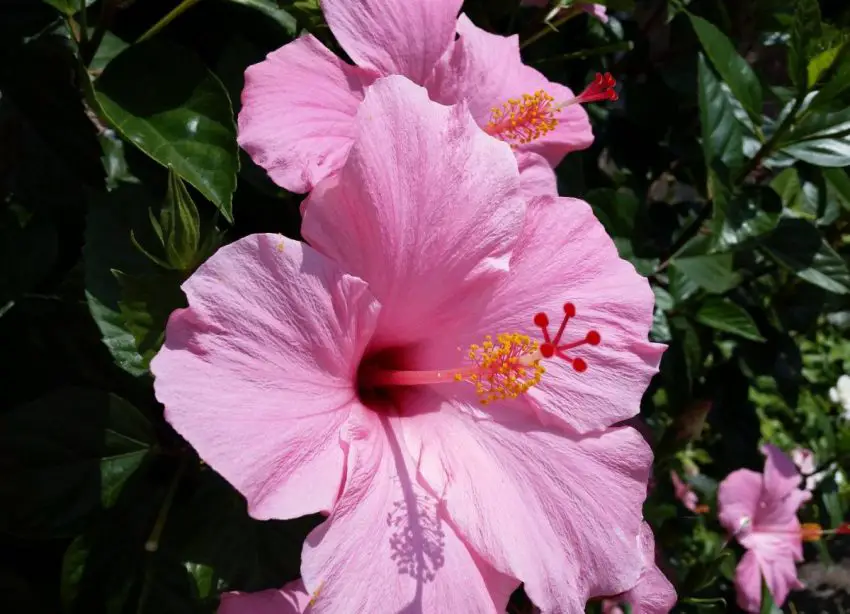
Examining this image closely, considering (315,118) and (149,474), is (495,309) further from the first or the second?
(149,474)

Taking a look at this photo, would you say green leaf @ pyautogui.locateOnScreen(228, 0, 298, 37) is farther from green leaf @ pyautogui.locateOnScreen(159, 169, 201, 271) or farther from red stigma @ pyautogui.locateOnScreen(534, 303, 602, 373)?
red stigma @ pyautogui.locateOnScreen(534, 303, 602, 373)

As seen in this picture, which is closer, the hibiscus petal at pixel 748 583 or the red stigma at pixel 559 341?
the red stigma at pixel 559 341

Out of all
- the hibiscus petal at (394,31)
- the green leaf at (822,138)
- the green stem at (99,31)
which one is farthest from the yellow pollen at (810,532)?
the green stem at (99,31)

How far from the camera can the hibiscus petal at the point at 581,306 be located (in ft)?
3.65

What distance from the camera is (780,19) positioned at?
2.14m

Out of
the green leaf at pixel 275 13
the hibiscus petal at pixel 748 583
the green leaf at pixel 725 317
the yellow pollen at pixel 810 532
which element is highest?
the green leaf at pixel 275 13

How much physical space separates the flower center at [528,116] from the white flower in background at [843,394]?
391cm

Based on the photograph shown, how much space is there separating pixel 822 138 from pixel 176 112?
138 cm

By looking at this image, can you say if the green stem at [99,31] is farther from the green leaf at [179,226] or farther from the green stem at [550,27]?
the green stem at [550,27]

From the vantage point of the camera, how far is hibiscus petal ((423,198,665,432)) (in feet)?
3.65

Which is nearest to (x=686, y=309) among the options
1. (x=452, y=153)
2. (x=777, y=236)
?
(x=777, y=236)

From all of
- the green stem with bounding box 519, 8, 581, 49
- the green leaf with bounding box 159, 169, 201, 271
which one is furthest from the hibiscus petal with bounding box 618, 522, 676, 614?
the green stem with bounding box 519, 8, 581, 49

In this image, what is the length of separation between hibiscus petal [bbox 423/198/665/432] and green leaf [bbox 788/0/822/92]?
2.92 ft

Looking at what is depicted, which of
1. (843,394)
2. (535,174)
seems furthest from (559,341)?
(843,394)
